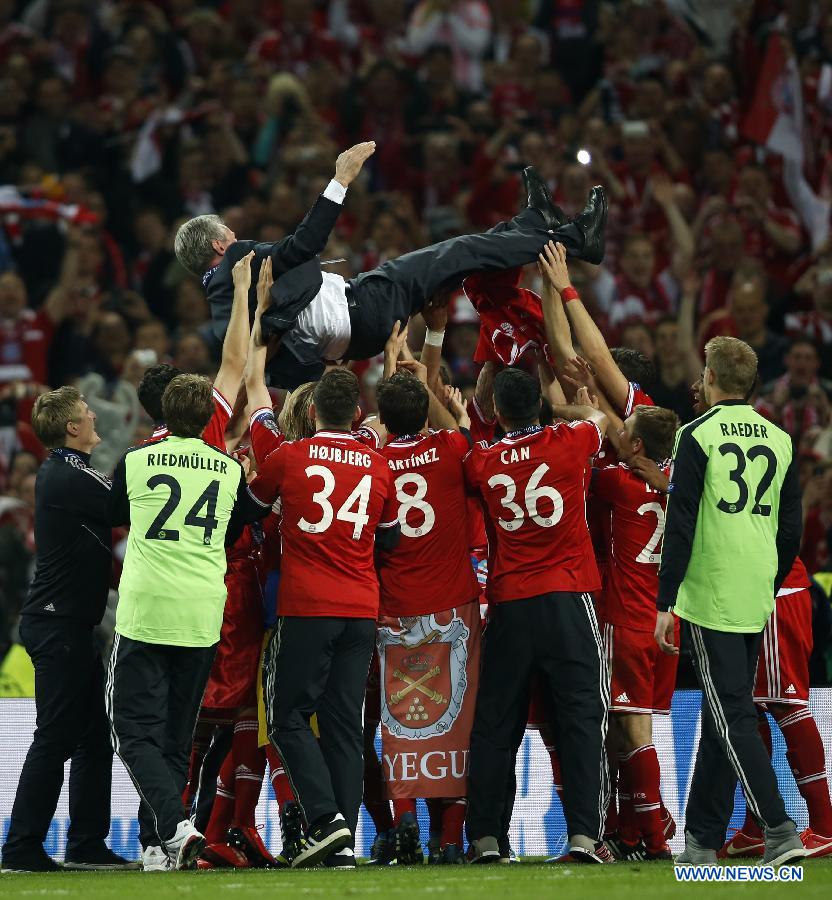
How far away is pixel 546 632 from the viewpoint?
7.37 metres

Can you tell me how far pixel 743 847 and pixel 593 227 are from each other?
325 cm

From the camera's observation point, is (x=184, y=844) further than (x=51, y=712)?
No

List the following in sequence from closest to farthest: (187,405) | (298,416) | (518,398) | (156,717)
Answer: (156,717) < (187,405) < (518,398) < (298,416)

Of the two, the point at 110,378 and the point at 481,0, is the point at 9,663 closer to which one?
the point at 110,378

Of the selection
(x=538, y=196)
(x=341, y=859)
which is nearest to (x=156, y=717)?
(x=341, y=859)

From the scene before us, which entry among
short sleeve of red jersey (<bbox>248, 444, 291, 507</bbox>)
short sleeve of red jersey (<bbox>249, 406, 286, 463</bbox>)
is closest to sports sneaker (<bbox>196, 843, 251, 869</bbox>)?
short sleeve of red jersey (<bbox>248, 444, 291, 507</bbox>)

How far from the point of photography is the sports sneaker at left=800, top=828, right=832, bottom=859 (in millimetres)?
7617

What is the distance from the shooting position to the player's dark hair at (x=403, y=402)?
7.71 metres

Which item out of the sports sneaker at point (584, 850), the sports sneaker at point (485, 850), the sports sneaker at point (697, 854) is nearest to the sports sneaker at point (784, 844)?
the sports sneaker at point (697, 854)

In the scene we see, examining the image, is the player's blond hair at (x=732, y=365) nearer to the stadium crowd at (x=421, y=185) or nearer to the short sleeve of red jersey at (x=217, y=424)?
the stadium crowd at (x=421, y=185)

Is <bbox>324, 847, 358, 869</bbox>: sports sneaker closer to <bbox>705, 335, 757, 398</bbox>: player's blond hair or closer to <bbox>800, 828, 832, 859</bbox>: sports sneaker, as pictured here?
<bbox>800, 828, 832, 859</bbox>: sports sneaker

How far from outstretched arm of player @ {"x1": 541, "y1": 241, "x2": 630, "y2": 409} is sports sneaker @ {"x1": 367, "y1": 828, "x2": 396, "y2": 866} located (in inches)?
95.7

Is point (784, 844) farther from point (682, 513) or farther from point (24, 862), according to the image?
point (24, 862)

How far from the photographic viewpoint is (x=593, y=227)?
8.42 m
